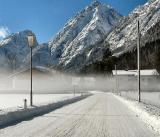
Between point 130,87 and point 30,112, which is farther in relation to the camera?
point 130,87

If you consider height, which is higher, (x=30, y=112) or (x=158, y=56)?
(x=158, y=56)

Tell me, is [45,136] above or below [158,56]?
below

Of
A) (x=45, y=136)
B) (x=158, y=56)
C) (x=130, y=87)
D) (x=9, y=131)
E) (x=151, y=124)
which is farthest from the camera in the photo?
(x=158, y=56)

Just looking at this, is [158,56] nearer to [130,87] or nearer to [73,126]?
[130,87]

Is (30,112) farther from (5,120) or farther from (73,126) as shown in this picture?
(73,126)

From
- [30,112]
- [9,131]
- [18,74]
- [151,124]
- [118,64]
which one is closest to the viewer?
[9,131]

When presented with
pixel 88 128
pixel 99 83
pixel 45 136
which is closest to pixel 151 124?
pixel 88 128

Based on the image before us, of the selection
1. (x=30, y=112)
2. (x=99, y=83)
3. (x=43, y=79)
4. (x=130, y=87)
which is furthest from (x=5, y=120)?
(x=99, y=83)

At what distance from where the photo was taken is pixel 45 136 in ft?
46.1

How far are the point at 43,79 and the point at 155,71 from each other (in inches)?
2003

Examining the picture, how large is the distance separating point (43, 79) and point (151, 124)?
93.6 meters

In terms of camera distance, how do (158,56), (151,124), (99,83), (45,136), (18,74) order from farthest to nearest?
(99,83) → (158,56) → (18,74) → (151,124) → (45,136)

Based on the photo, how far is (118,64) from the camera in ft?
652

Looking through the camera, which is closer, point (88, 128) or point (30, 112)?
point (88, 128)
